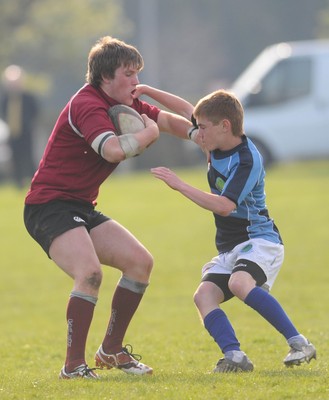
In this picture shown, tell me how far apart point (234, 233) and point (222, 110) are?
77 cm

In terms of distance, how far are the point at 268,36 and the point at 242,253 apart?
60.7 m

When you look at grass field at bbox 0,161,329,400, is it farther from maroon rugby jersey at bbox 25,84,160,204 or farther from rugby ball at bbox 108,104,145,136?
rugby ball at bbox 108,104,145,136

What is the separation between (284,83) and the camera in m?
28.1

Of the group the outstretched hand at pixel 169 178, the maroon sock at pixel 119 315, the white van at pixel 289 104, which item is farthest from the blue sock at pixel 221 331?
the white van at pixel 289 104

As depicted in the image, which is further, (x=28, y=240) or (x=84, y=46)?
(x=84, y=46)

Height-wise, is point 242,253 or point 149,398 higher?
point 242,253

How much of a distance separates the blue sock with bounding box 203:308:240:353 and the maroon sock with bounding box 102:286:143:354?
0.54m

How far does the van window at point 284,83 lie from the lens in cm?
2789

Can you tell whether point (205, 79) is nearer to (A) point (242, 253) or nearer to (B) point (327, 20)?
(B) point (327, 20)

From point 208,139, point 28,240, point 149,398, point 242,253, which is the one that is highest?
point 208,139

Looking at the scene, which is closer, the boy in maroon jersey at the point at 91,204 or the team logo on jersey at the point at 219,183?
the boy in maroon jersey at the point at 91,204

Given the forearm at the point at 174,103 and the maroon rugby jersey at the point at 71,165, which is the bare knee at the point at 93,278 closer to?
the maroon rugby jersey at the point at 71,165

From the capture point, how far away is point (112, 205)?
22.3m

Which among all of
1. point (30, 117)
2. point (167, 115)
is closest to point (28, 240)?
point (30, 117)
